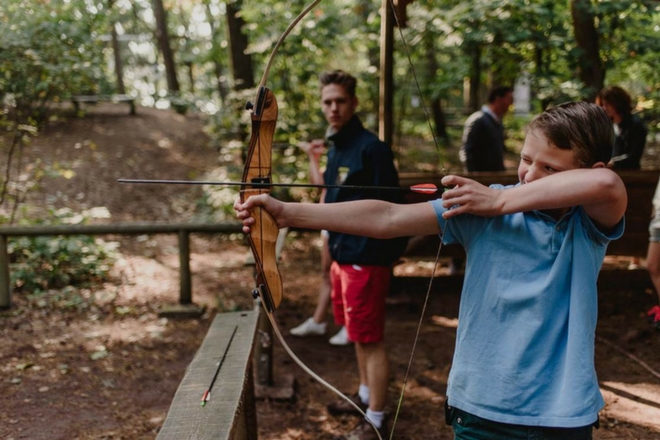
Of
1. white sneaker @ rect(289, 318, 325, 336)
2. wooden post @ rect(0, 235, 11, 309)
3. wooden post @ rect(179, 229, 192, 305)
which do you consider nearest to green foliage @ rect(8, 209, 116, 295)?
wooden post @ rect(0, 235, 11, 309)

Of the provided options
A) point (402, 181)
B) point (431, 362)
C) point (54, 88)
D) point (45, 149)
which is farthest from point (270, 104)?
point (45, 149)

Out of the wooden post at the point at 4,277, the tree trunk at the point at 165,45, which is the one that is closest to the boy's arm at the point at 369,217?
the wooden post at the point at 4,277

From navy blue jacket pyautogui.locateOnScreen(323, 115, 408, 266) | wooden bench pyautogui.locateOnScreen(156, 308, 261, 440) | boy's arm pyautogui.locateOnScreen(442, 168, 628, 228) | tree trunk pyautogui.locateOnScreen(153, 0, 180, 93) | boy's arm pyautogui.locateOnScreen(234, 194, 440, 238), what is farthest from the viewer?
tree trunk pyautogui.locateOnScreen(153, 0, 180, 93)

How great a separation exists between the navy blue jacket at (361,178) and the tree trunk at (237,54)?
523 centimetres

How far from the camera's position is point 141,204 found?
29.3 feet

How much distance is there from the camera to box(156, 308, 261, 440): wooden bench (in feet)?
6.52

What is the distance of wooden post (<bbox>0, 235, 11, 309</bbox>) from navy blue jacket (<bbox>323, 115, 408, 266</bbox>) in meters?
3.10

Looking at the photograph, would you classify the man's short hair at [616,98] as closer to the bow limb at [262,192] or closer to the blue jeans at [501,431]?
the bow limb at [262,192]

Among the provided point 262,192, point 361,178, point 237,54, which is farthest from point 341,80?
point 237,54

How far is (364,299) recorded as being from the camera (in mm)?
2906

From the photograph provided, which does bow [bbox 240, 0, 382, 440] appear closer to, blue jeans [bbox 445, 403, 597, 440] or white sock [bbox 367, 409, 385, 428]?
blue jeans [bbox 445, 403, 597, 440]

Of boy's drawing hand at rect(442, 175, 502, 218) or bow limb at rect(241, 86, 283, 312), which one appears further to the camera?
bow limb at rect(241, 86, 283, 312)

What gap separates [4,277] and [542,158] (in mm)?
4567

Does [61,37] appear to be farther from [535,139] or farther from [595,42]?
[535,139]
